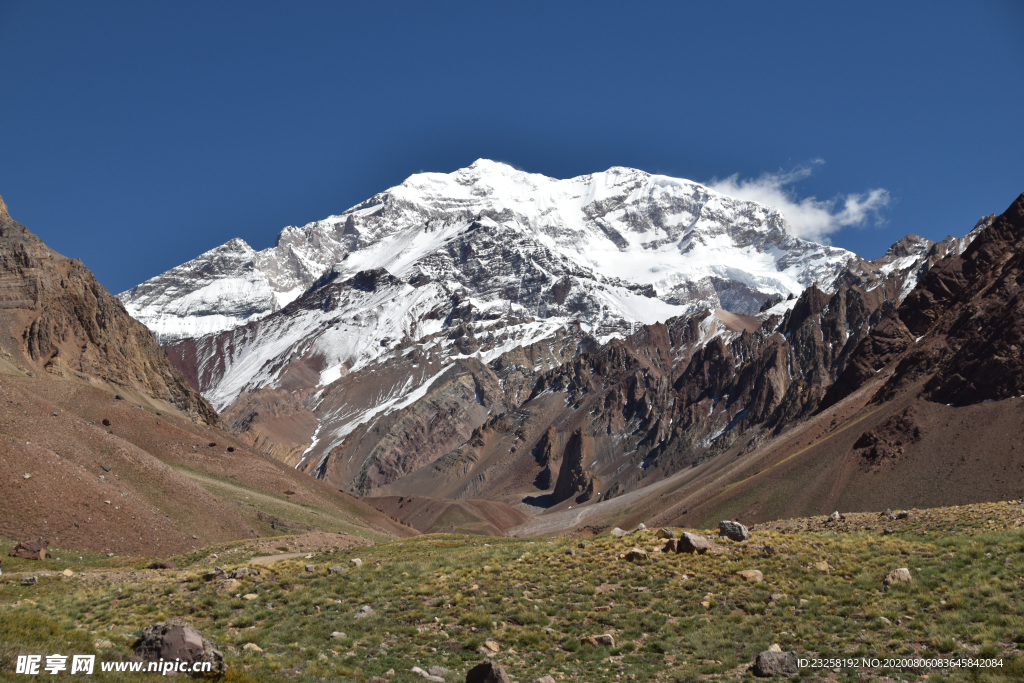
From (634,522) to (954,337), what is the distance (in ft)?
198

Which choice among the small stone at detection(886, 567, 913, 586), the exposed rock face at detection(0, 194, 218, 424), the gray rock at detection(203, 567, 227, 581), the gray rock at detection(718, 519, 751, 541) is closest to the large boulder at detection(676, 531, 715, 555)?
the gray rock at detection(718, 519, 751, 541)


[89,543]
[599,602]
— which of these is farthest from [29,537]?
[599,602]

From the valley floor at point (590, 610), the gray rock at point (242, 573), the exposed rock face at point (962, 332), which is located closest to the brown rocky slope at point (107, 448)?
the valley floor at point (590, 610)

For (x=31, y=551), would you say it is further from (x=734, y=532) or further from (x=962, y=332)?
(x=962, y=332)

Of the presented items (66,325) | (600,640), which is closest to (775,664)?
(600,640)

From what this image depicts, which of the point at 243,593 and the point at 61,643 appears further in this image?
the point at 243,593

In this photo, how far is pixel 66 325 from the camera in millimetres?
96500

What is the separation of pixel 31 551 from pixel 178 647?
2299 cm

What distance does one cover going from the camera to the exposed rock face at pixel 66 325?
89.4 metres

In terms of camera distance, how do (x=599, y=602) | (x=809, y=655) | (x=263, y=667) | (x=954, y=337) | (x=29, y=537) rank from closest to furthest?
1. (x=263, y=667)
2. (x=809, y=655)
3. (x=599, y=602)
4. (x=29, y=537)
5. (x=954, y=337)

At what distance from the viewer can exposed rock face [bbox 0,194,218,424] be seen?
89.4 m

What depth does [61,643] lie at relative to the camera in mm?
15234

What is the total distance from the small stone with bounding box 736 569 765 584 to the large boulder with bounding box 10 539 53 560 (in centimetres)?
3042

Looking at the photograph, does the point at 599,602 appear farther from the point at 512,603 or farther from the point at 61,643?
the point at 61,643
